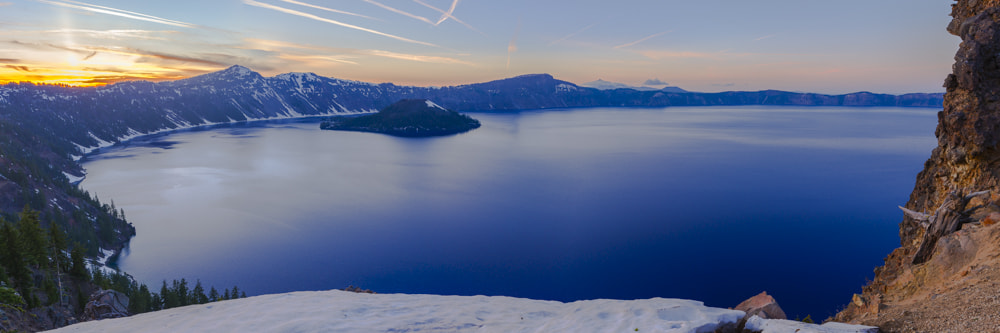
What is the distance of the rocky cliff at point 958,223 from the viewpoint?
8141 millimetres

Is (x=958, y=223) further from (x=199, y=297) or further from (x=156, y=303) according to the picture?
(x=156, y=303)

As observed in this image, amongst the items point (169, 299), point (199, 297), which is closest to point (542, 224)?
point (199, 297)

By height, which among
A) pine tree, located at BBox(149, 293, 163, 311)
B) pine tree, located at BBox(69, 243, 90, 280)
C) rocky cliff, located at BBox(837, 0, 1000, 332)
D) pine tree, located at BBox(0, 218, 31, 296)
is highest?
rocky cliff, located at BBox(837, 0, 1000, 332)

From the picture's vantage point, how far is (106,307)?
91.2ft

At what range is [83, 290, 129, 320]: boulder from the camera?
2730 cm

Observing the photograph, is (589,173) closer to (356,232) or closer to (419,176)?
(419,176)

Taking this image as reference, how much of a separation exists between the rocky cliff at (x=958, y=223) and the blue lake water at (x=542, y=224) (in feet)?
87.7

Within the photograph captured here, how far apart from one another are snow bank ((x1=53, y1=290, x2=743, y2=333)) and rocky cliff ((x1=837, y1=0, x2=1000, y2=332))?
3.68m

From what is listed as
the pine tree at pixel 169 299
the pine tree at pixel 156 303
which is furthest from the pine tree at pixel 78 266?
the pine tree at pixel 169 299

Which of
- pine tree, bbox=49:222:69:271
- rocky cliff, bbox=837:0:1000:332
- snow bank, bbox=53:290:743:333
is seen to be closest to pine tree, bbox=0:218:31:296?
pine tree, bbox=49:222:69:271

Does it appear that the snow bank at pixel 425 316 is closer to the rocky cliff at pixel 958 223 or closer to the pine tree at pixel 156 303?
the rocky cliff at pixel 958 223

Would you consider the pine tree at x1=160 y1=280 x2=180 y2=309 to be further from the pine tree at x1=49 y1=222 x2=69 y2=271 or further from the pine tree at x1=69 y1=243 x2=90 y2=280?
the pine tree at x1=49 y1=222 x2=69 y2=271

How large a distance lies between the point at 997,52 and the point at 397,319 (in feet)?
65.3

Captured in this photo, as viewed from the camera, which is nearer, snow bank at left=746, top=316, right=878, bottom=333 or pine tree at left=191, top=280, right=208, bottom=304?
snow bank at left=746, top=316, right=878, bottom=333
